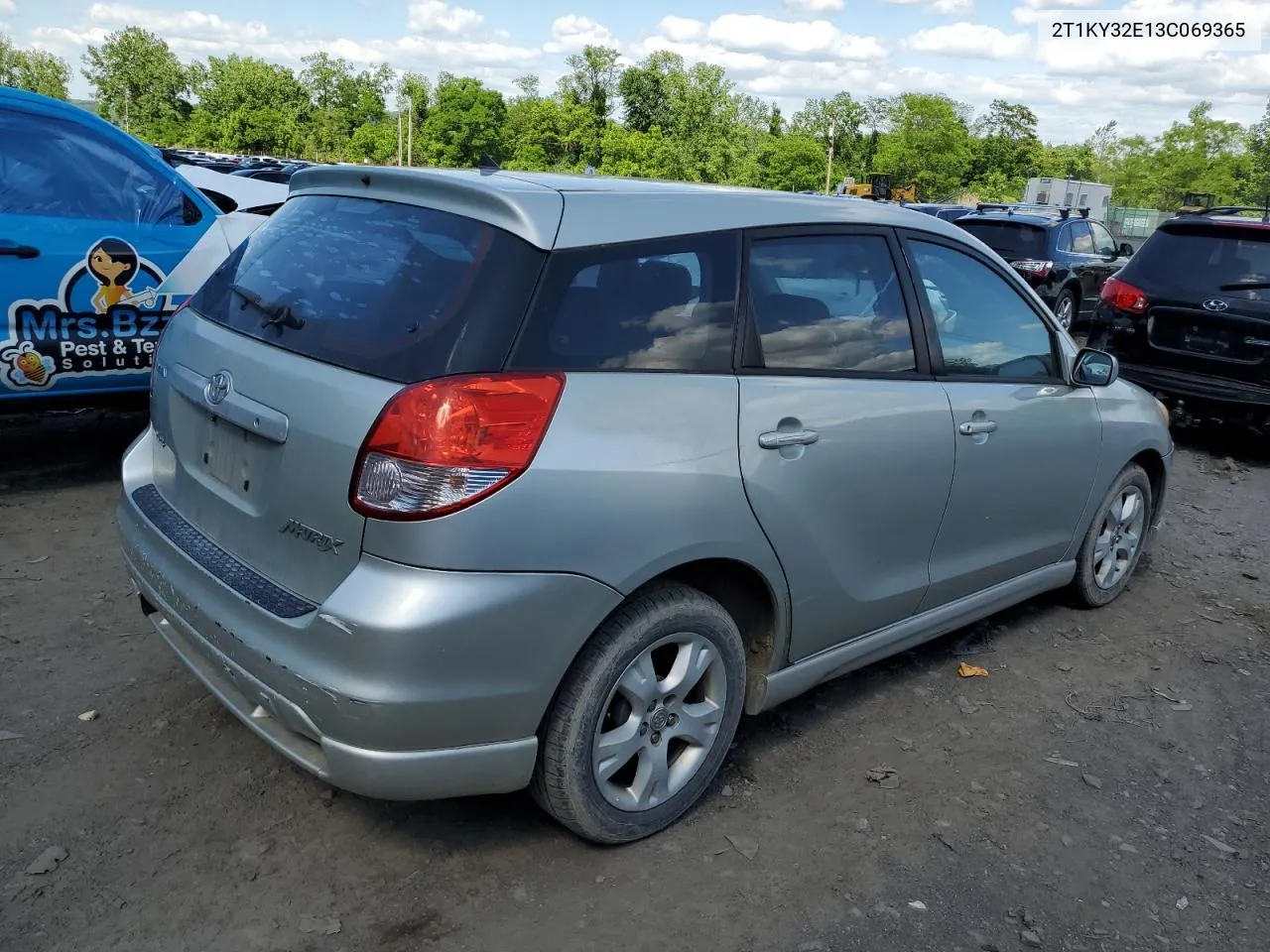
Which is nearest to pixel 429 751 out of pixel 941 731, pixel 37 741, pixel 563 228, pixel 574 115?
pixel 563 228

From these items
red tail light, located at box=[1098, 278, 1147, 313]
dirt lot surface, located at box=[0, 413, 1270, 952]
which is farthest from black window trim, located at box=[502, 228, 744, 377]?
red tail light, located at box=[1098, 278, 1147, 313]

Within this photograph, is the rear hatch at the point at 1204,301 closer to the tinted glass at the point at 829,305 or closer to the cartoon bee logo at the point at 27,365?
the tinted glass at the point at 829,305

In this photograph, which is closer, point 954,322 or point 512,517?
point 512,517

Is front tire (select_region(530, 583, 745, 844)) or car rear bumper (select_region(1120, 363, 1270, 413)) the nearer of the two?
front tire (select_region(530, 583, 745, 844))

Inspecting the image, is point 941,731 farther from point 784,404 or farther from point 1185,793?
point 784,404

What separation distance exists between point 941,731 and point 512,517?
6.72ft

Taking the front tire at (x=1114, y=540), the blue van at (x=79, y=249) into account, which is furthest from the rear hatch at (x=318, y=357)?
the front tire at (x=1114, y=540)

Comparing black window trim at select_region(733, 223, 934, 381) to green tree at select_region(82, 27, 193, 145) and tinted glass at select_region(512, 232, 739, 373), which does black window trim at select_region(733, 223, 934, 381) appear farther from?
green tree at select_region(82, 27, 193, 145)

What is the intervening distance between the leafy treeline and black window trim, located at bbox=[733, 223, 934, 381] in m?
76.6

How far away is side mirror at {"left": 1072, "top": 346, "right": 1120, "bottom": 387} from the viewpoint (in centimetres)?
432

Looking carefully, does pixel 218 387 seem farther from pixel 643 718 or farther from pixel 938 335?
pixel 938 335

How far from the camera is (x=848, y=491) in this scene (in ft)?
10.6

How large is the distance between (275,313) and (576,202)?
2.86 feet

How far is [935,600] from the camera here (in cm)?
383
